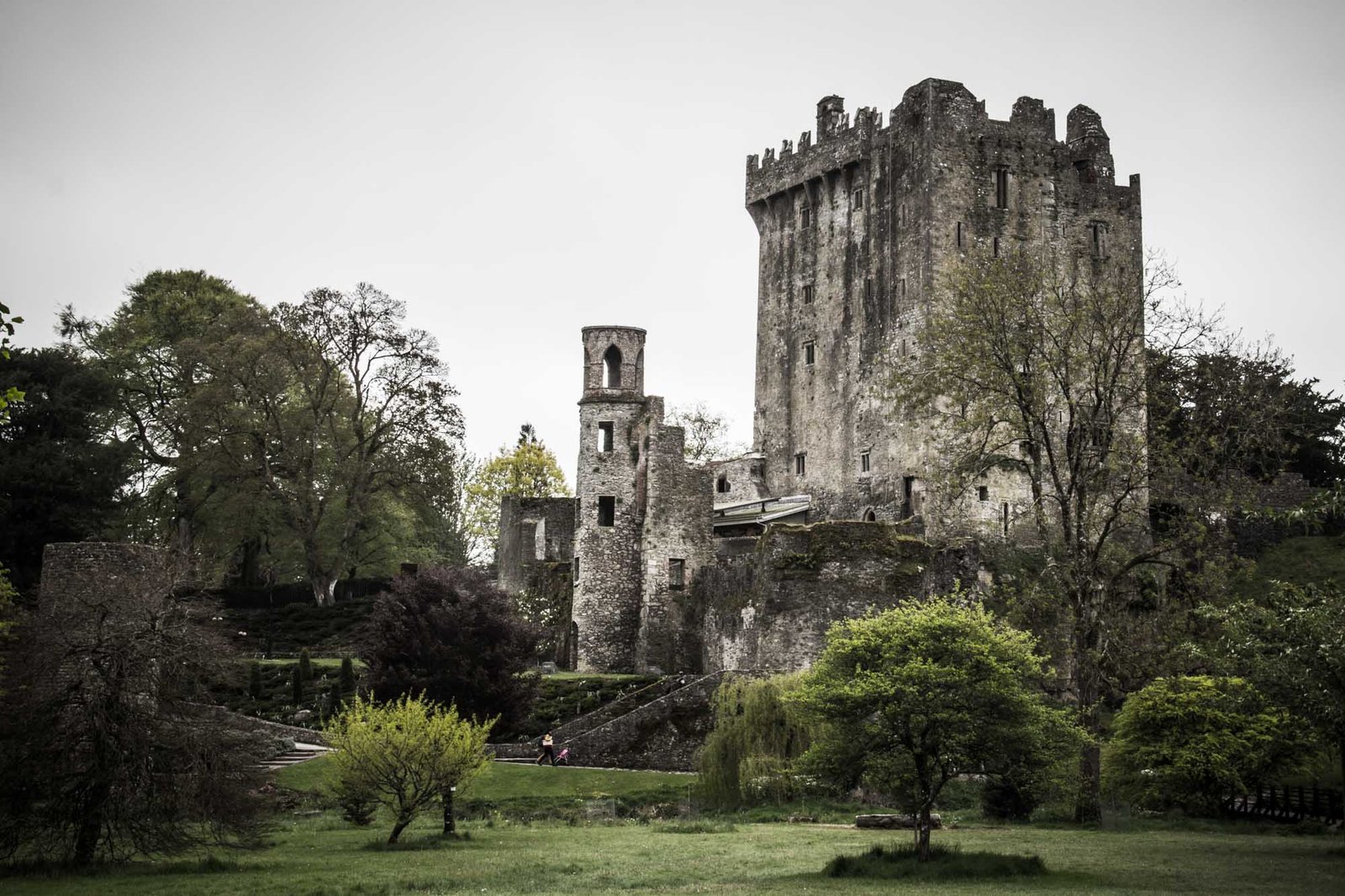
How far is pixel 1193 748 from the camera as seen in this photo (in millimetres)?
29250

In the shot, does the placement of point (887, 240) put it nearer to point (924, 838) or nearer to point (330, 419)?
point (330, 419)

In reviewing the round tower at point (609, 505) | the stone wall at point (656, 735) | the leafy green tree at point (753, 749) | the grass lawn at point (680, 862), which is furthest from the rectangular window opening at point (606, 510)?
the grass lawn at point (680, 862)

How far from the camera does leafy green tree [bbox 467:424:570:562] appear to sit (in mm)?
78562

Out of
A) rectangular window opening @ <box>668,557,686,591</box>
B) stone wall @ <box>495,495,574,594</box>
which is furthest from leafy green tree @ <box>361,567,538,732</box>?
stone wall @ <box>495,495,574,594</box>

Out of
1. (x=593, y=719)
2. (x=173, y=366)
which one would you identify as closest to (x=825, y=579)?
(x=593, y=719)

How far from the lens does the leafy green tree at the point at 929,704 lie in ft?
75.1

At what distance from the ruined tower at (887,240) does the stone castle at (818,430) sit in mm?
83

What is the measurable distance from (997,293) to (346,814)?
1785 centimetres

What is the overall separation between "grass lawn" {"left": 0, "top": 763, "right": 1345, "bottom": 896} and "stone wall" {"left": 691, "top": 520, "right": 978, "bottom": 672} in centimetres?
1298

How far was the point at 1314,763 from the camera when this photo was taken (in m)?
29.3

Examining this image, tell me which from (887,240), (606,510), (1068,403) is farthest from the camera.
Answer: (887,240)

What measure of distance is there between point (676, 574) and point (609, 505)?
10.6 feet

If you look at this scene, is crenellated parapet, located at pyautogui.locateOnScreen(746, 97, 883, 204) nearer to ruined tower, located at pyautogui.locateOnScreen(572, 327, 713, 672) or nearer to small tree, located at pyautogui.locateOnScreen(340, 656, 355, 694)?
ruined tower, located at pyautogui.locateOnScreen(572, 327, 713, 672)

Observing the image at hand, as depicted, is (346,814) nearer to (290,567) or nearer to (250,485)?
(250,485)
